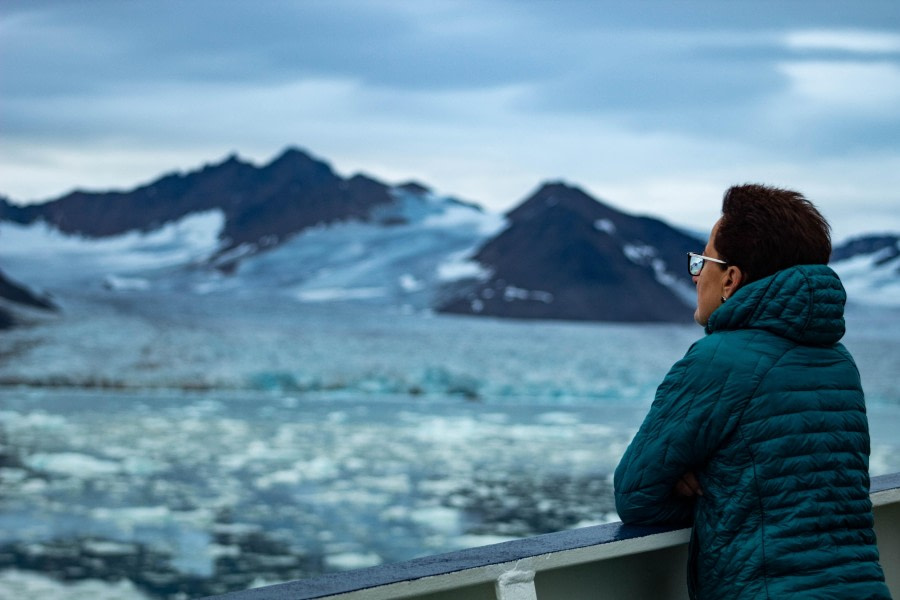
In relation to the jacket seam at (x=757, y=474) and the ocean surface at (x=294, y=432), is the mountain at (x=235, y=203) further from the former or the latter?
the jacket seam at (x=757, y=474)

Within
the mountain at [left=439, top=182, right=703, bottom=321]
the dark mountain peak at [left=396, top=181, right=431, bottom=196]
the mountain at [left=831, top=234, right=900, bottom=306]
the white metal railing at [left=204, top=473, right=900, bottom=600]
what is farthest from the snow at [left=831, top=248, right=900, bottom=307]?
the white metal railing at [left=204, top=473, right=900, bottom=600]

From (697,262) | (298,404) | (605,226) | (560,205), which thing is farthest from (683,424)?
(560,205)

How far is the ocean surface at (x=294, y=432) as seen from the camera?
24.4 feet

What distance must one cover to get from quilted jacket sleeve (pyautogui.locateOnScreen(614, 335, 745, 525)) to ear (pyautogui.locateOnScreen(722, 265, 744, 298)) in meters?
0.07

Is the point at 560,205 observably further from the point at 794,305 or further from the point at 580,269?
the point at 794,305

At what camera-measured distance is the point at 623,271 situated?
22.2m

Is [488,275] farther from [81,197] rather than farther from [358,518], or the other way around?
[358,518]

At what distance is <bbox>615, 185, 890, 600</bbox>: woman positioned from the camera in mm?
885

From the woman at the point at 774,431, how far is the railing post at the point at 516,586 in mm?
151

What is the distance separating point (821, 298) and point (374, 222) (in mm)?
21996

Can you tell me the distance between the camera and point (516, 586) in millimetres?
934

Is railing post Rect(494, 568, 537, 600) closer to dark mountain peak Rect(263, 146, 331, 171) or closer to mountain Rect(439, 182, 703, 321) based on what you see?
mountain Rect(439, 182, 703, 321)

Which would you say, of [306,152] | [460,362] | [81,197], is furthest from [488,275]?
[81,197]

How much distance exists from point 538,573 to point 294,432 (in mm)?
10758
